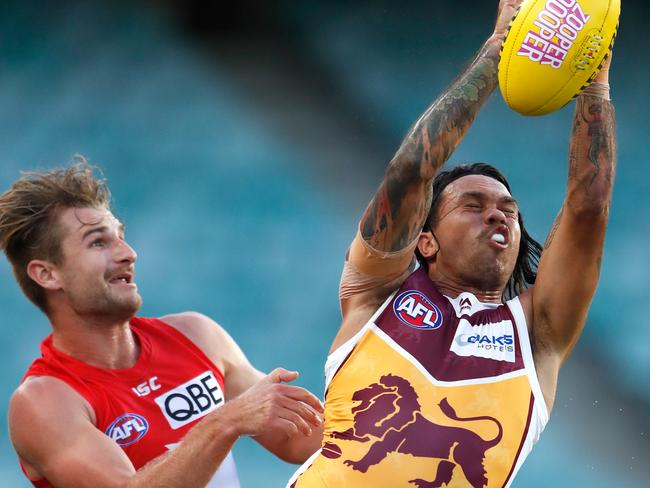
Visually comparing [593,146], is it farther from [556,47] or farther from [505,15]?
[505,15]

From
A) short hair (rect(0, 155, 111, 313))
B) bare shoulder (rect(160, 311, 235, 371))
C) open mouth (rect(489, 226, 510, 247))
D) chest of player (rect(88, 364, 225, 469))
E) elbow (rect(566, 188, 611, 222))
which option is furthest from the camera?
bare shoulder (rect(160, 311, 235, 371))

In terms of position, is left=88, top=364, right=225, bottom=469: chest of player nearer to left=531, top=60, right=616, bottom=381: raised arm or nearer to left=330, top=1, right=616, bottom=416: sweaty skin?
left=330, top=1, right=616, bottom=416: sweaty skin

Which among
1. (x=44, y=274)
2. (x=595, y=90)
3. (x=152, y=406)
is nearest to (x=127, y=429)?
(x=152, y=406)

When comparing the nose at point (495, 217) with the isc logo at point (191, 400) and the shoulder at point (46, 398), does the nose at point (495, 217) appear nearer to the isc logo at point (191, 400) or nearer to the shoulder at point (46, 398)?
the isc logo at point (191, 400)

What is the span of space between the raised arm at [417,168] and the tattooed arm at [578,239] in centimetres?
37

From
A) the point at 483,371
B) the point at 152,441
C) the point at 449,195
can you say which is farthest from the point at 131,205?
the point at 483,371

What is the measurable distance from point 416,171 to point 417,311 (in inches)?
18.8

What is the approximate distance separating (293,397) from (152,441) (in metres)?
1.11

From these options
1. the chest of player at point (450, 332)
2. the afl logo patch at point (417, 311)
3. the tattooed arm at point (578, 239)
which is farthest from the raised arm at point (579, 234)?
the afl logo patch at point (417, 311)

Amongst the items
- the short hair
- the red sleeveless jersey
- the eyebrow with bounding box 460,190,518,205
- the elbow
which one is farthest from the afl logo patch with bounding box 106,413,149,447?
the elbow

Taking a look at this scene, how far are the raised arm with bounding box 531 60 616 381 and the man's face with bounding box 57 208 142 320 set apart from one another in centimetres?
171

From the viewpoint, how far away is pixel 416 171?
11.0 feet

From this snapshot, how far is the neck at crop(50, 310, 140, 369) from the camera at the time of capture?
4211 millimetres

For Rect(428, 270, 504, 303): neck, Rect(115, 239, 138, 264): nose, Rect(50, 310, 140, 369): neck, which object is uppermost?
Rect(115, 239, 138, 264): nose
